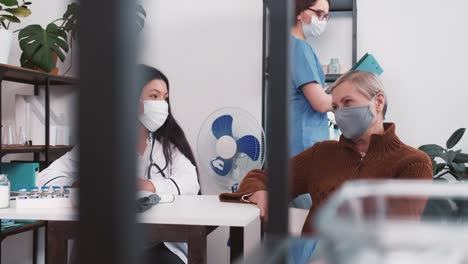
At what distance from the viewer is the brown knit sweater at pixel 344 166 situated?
5.62ft

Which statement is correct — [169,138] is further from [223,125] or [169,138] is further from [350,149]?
[350,149]

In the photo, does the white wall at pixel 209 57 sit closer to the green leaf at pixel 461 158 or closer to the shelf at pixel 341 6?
the shelf at pixel 341 6

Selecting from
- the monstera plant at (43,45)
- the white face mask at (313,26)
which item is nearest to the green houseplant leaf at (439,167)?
the white face mask at (313,26)

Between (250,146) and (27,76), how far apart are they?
1382 millimetres

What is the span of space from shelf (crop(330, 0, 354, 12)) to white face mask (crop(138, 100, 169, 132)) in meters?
1.34

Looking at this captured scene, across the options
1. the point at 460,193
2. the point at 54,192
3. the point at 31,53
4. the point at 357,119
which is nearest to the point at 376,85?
the point at 357,119

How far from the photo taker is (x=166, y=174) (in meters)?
2.53

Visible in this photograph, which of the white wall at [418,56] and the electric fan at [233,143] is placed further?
the white wall at [418,56]

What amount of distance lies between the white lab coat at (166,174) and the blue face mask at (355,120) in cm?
80

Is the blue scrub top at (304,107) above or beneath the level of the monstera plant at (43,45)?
beneath

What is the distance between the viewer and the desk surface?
1.69 metres

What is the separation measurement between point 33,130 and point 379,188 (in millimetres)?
3336

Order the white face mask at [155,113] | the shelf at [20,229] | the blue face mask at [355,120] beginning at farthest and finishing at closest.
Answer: the shelf at [20,229] < the white face mask at [155,113] < the blue face mask at [355,120]

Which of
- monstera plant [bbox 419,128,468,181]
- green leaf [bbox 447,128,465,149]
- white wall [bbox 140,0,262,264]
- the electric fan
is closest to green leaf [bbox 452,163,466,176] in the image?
monstera plant [bbox 419,128,468,181]
